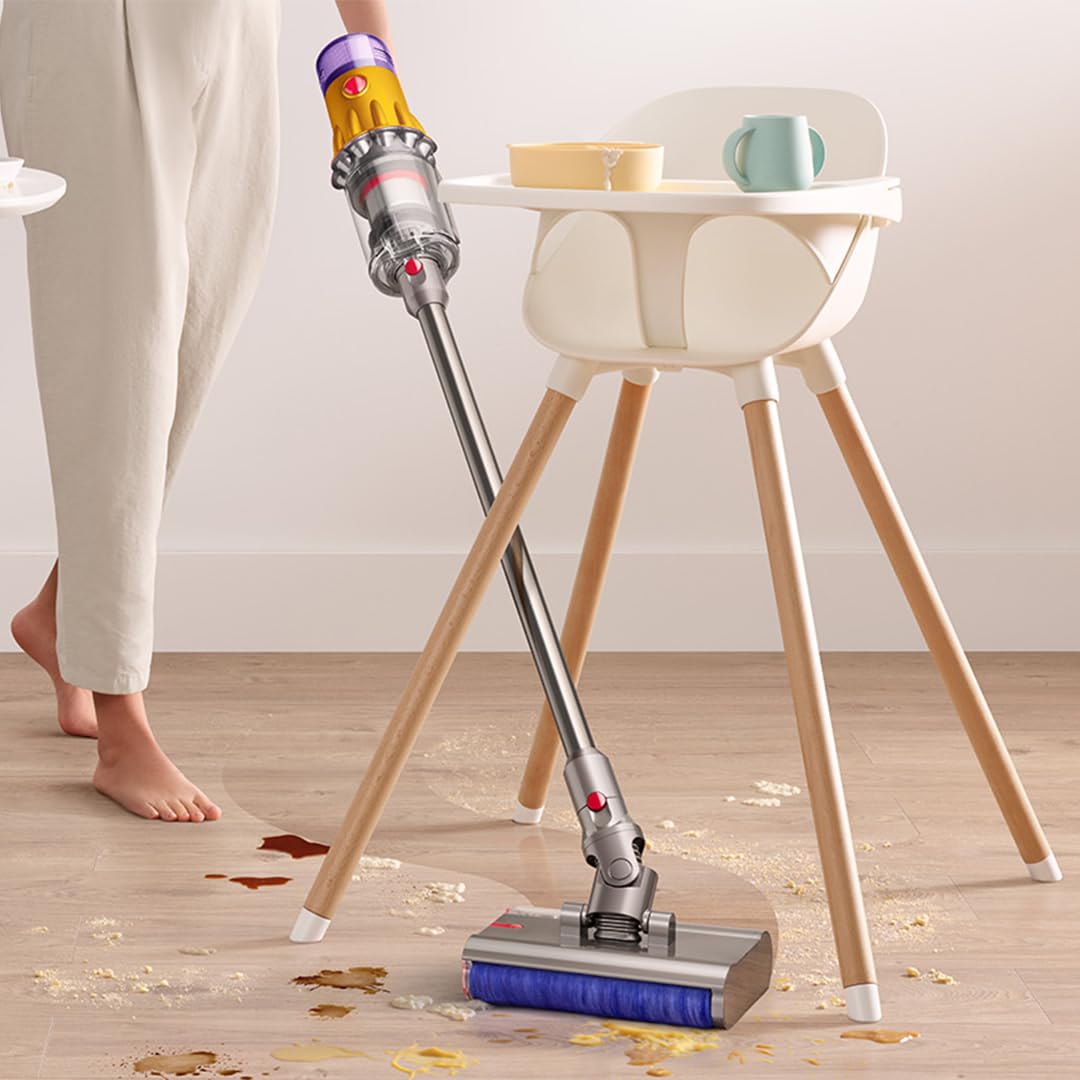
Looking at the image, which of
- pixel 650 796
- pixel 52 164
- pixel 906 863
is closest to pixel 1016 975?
pixel 906 863

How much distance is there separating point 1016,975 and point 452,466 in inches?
53.8

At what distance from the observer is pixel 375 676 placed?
98.5 inches

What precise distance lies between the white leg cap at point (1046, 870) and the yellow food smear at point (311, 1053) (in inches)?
28.8

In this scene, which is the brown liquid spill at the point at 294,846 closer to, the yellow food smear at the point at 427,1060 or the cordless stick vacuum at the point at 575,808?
the cordless stick vacuum at the point at 575,808

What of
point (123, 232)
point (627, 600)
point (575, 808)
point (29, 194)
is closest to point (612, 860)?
point (575, 808)

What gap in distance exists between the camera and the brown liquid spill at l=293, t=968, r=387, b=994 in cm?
144

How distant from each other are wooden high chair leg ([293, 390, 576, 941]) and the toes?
0.40 m

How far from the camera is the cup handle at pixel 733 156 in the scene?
1.40 m

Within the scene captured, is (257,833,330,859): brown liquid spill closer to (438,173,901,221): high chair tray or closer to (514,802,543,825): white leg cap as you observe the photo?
(514,802,543,825): white leg cap

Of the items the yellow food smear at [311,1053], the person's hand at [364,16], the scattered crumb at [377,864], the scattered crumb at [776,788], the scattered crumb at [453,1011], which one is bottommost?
the yellow food smear at [311,1053]

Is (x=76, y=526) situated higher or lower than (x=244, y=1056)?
higher

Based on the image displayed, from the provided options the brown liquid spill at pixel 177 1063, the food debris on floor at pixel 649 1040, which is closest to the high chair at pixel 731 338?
the food debris on floor at pixel 649 1040

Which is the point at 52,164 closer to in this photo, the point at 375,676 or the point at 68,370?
→ the point at 68,370

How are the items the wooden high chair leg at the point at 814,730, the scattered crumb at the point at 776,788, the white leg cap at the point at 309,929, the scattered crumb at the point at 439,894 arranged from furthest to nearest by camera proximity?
the scattered crumb at the point at 776,788
the scattered crumb at the point at 439,894
the white leg cap at the point at 309,929
the wooden high chair leg at the point at 814,730
